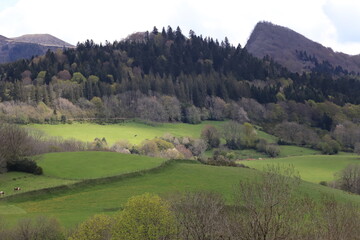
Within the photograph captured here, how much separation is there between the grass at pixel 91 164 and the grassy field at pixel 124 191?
340 centimetres

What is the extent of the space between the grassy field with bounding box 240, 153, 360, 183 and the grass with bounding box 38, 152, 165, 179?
1576 inches

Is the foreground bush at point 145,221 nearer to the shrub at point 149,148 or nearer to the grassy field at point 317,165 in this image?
the grassy field at point 317,165

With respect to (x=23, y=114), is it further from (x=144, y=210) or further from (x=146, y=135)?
(x=144, y=210)

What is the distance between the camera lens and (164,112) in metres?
170

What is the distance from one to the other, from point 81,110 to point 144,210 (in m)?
130

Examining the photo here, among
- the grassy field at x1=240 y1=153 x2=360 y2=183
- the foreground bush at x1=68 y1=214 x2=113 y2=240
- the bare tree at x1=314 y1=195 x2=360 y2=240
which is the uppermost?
the bare tree at x1=314 y1=195 x2=360 y2=240

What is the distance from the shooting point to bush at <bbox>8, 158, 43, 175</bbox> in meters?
63.3

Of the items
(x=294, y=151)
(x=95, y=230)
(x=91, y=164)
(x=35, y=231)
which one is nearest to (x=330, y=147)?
Result: (x=294, y=151)

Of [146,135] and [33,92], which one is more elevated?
[33,92]

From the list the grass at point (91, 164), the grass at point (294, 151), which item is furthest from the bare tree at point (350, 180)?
the grass at point (294, 151)

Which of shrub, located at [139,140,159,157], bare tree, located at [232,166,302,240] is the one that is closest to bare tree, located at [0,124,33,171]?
bare tree, located at [232,166,302,240]

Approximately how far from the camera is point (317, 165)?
357 feet

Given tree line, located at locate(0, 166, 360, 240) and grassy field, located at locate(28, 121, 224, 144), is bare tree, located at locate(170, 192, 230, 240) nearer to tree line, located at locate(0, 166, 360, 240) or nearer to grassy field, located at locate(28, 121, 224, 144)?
tree line, located at locate(0, 166, 360, 240)

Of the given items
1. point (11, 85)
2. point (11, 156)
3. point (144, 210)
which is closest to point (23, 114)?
point (11, 85)
